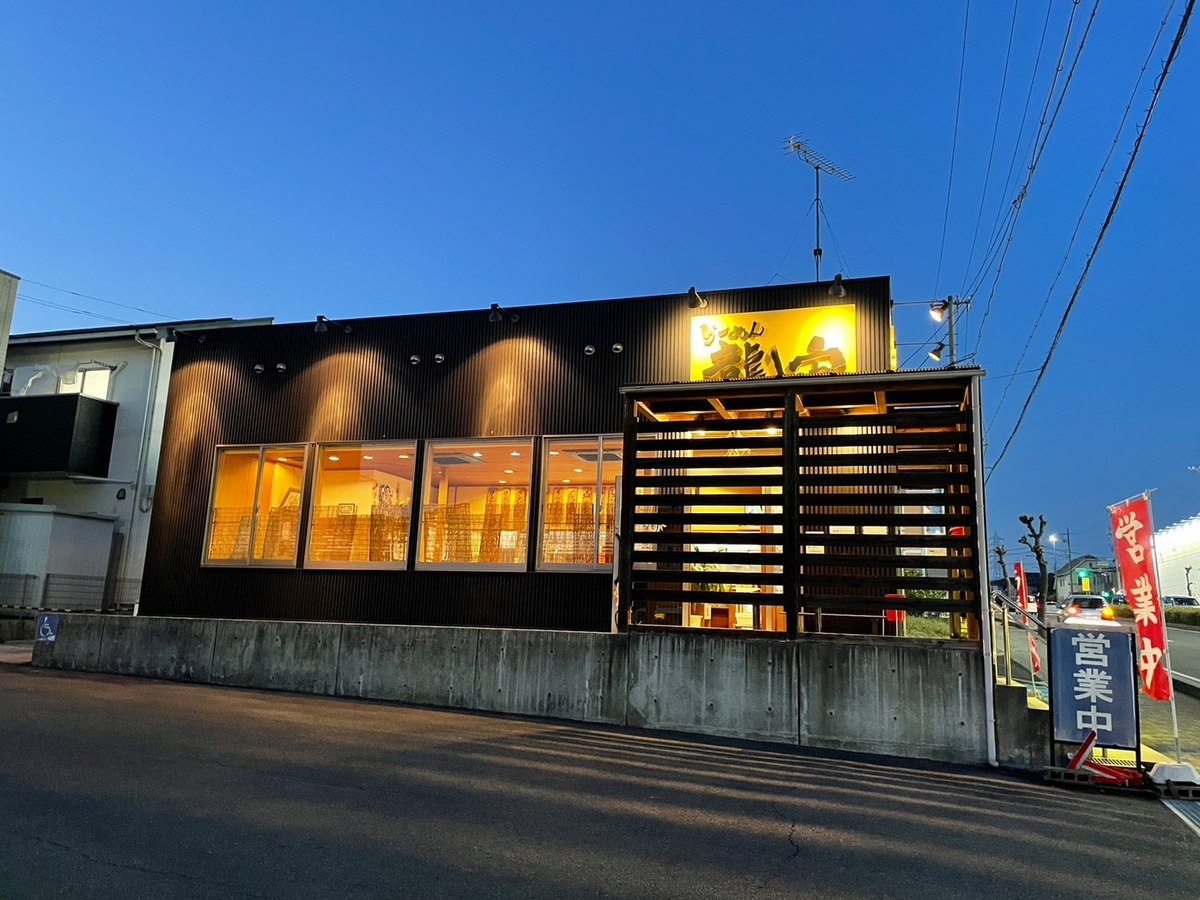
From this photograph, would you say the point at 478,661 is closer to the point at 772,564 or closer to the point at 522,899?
the point at 772,564

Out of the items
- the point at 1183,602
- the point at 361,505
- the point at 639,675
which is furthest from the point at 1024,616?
the point at 1183,602

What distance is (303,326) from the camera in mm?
14477

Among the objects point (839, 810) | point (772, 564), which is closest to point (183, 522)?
point (772, 564)

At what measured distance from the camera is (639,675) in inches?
341

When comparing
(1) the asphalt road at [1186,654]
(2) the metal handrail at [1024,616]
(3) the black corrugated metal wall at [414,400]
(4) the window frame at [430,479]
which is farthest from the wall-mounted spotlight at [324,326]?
(1) the asphalt road at [1186,654]

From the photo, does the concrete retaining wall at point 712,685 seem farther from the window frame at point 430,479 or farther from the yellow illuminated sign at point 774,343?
the yellow illuminated sign at point 774,343

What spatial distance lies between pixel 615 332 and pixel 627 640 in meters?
5.53

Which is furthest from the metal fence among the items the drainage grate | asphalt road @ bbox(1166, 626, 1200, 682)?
asphalt road @ bbox(1166, 626, 1200, 682)

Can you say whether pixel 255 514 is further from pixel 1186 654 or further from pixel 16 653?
pixel 1186 654

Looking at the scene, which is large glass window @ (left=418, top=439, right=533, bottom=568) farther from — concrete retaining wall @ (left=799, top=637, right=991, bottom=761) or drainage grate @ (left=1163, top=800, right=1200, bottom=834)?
drainage grate @ (left=1163, top=800, right=1200, bottom=834)

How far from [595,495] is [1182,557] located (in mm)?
62737

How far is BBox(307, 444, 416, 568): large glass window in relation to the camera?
1308cm

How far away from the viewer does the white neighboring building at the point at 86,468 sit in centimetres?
1725

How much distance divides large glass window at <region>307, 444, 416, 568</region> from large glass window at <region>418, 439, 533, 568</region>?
41 cm
